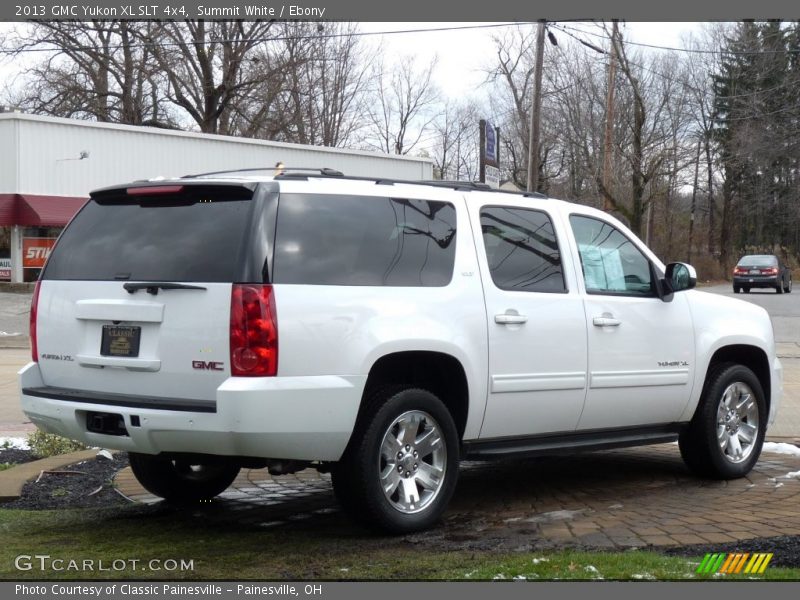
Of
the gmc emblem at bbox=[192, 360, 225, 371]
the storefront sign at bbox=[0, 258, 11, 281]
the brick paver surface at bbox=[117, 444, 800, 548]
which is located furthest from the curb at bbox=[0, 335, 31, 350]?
the gmc emblem at bbox=[192, 360, 225, 371]

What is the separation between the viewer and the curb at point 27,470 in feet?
22.8

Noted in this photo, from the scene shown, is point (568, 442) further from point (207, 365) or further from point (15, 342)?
point (15, 342)

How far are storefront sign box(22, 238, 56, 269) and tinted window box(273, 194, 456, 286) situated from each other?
2819cm

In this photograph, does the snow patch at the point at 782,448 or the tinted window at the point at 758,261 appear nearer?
the snow patch at the point at 782,448

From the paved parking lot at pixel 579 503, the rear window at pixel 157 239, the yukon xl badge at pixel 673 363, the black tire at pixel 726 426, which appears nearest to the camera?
the rear window at pixel 157 239

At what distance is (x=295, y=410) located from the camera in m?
5.31

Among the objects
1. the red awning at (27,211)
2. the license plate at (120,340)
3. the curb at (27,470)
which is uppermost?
the red awning at (27,211)

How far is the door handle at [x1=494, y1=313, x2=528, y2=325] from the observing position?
248 inches

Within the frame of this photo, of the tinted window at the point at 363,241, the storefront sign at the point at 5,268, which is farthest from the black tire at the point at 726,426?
the storefront sign at the point at 5,268

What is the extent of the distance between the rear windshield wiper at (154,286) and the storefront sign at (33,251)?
92.5ft

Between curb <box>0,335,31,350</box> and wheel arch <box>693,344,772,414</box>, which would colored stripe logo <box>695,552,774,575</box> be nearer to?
wheel arch <box>693,344,772,414</box>

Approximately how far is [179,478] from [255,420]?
184cm

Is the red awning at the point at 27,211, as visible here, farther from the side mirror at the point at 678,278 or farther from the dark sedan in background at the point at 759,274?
the dark sedan in background at the point at 759,274

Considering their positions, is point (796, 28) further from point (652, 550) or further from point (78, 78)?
point (652, 550)
